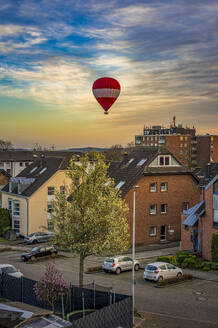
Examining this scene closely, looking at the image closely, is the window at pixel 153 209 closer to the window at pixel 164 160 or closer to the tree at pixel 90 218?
the window at pixel 164 160

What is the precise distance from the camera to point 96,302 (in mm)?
20812

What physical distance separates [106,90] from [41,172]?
2506cm

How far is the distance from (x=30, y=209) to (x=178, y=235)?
19340 mm

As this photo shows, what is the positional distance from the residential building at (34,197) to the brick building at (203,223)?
1795cm

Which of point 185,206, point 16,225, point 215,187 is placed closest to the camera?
point 215,187

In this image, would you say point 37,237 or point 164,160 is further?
point 37,237

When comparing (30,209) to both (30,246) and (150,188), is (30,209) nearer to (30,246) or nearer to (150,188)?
(30,246)

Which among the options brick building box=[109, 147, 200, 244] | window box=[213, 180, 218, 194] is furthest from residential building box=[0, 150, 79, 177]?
window box=[213, 180, 218, 194]

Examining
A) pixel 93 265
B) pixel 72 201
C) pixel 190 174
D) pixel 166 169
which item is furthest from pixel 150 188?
pixel 72 201

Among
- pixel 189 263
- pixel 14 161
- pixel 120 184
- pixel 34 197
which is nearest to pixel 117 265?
pixel 189 263

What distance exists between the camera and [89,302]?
21.2 meters

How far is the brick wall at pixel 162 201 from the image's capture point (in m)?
47.9

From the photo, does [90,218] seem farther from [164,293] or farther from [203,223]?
[203,223]

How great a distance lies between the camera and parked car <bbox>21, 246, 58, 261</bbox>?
40.2m
